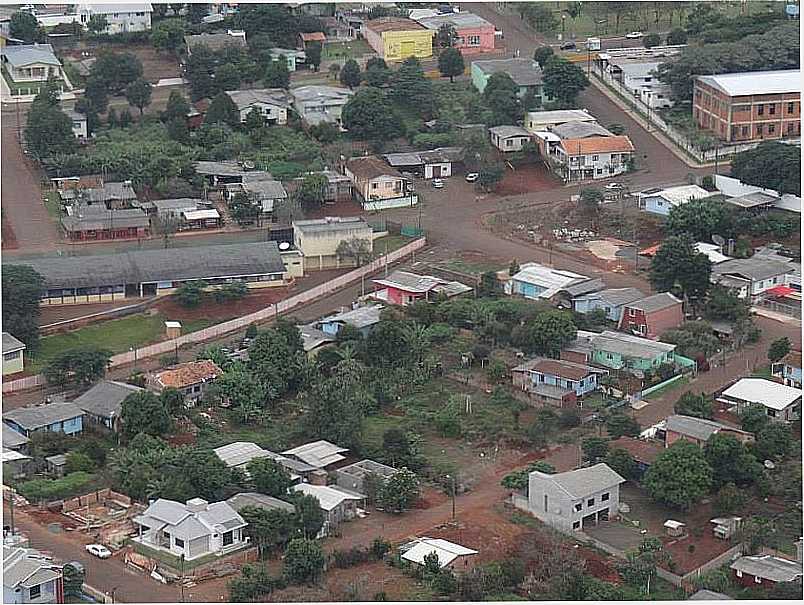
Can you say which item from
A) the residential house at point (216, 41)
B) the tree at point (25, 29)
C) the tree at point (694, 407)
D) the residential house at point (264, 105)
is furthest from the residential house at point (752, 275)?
the tree at point (25, 29)

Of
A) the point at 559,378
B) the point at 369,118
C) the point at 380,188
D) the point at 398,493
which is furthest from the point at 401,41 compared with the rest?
the point at 398,493

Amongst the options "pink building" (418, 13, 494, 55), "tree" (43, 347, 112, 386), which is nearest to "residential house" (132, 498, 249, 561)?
"tree" (43, 347, 112, 386)

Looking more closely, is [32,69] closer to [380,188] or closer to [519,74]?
[380,188]

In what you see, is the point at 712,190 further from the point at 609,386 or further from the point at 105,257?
the point at 105,257

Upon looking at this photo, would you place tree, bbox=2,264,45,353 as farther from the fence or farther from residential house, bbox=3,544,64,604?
residential house, bbox=3,544,64,604

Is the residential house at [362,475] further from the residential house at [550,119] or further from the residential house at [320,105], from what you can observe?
the residential house at [320,105]

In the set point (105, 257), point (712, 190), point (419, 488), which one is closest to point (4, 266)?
point (105, 257)
